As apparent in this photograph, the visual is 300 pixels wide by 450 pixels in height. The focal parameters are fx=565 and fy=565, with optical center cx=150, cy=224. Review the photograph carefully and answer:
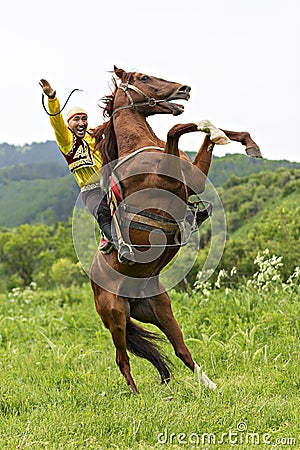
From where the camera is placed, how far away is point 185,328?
794 cm

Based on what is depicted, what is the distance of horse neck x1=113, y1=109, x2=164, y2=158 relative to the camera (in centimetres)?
463

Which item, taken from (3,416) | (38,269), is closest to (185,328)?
(3,416)

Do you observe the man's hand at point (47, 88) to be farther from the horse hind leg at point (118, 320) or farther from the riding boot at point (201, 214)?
the horse hind leg at point (118, 320)

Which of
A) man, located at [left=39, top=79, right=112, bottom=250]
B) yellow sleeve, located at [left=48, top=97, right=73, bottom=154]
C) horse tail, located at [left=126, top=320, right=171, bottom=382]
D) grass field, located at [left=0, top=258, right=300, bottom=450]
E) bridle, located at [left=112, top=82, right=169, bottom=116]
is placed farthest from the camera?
horse tail, located at [left=126, top=320, right=171, bottom=382]

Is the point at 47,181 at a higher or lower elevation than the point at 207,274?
higher

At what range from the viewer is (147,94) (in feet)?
15.0

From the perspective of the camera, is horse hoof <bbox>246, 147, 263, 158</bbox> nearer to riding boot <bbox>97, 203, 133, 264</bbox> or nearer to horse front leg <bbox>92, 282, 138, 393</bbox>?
riding boot <bbox>97, 203, 133, 264</bbox>

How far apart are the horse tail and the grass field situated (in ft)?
0.61

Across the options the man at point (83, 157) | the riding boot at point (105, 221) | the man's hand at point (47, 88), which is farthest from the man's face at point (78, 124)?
the riding boot at point (105, 221)

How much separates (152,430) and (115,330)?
1.23 m

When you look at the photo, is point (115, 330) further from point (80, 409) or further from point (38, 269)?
point (38, 269)

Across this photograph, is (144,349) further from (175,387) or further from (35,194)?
(35,194)

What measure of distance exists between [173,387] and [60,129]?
2.60 m

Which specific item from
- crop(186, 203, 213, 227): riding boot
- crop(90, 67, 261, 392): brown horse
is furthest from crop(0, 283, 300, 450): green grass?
crop(186, 203, 213, 227): riding boot
